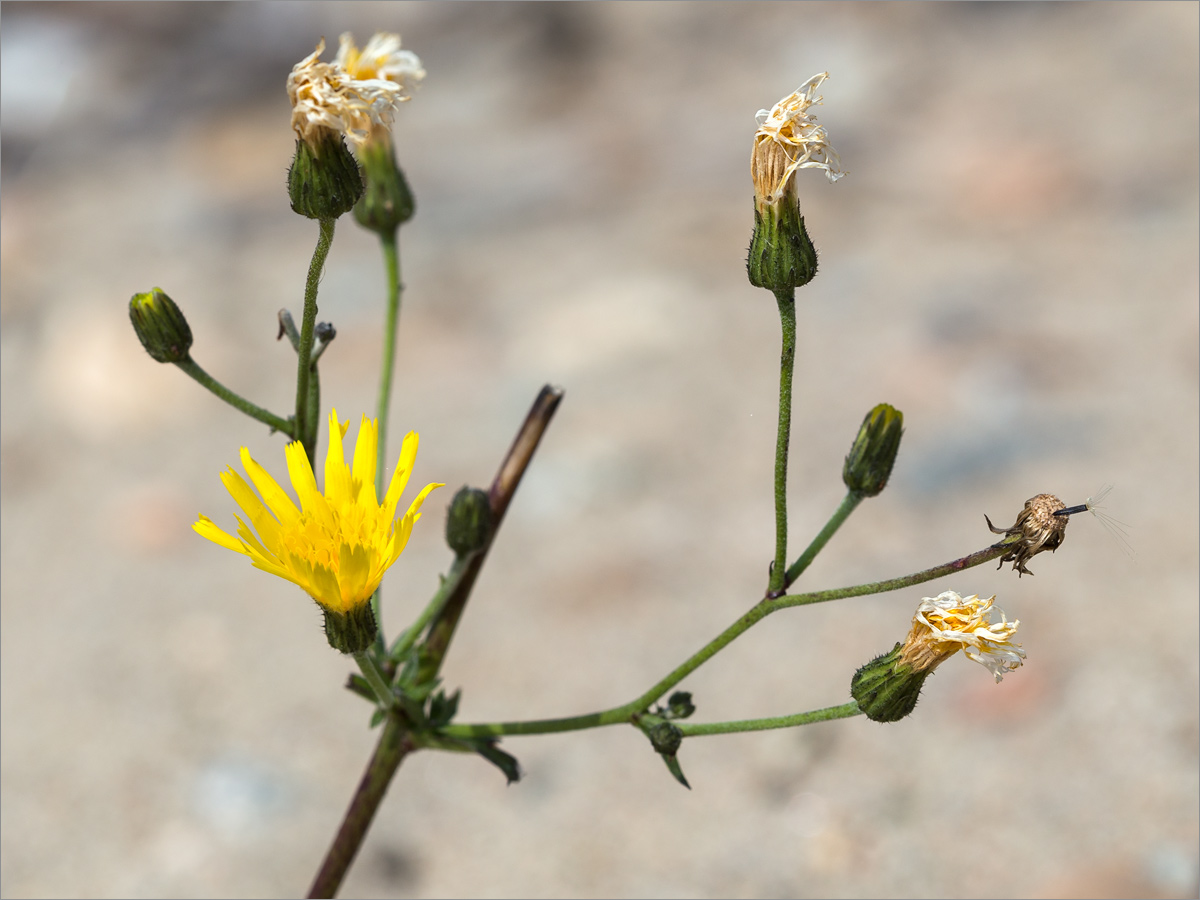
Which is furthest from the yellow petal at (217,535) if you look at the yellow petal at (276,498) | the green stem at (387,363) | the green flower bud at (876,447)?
the green flower bud at (876,447)

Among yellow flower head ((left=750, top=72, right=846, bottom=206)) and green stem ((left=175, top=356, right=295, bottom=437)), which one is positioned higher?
yellow flower head ((left=750, top=72, right=846, bottom=206))

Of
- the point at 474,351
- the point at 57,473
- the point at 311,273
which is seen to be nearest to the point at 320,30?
the point at 474,351

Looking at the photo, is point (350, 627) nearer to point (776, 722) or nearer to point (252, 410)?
point (252, 410)

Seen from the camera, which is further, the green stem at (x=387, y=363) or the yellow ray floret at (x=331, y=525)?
the green stem at (x=387, y=363)

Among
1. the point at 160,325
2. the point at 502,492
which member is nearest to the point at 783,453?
the point at 502,492

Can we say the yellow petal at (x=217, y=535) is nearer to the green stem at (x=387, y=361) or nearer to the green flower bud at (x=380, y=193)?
the green stem at (x=387, y=361)

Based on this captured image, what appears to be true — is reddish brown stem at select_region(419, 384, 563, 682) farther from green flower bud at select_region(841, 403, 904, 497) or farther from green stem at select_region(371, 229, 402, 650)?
green flower bud at select_region(841, 403, 904, 497)

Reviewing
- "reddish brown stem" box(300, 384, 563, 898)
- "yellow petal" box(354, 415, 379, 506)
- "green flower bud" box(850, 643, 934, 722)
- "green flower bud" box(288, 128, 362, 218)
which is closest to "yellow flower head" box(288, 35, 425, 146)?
"green flower bud" box(288, 128, 362, 218)
